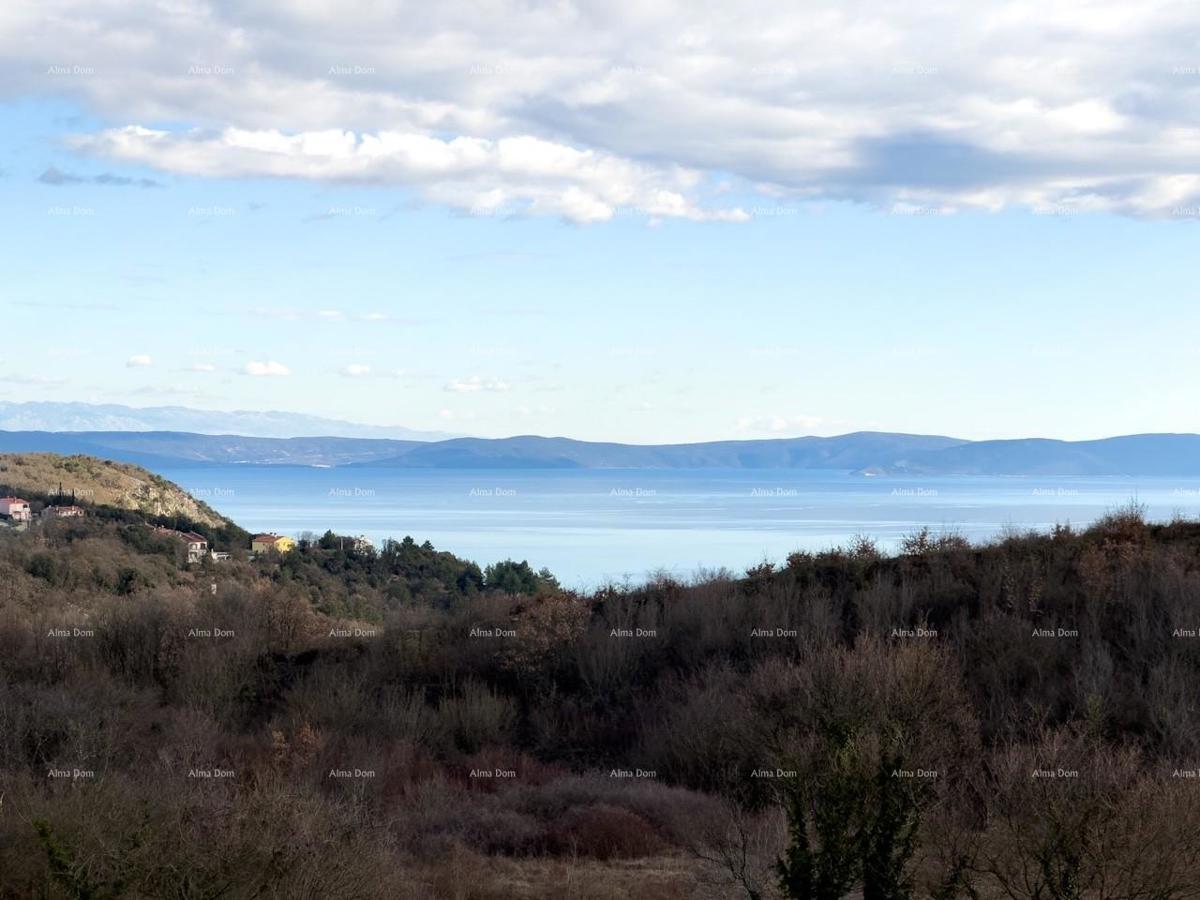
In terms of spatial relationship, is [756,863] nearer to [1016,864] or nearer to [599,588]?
[1016,864]

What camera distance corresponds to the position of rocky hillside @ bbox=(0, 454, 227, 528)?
83125 millimetres

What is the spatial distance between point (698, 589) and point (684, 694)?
239 inches

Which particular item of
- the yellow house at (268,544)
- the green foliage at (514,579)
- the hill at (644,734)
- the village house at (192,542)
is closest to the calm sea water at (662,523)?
the green foliage at (514,579)

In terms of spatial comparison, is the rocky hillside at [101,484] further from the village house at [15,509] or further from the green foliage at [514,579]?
the green foliage at [514,579]

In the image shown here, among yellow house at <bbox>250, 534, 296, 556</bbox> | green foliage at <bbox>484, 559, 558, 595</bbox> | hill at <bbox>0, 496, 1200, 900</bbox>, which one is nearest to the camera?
hill at <bbox>0, 496, 1200, 900</bbox>

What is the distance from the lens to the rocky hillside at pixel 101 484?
83.1 metres

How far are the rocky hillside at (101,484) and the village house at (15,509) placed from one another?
13.0 feet

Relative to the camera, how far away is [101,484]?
87438 mm

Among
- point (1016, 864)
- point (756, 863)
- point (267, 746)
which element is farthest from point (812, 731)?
point (267, 746)

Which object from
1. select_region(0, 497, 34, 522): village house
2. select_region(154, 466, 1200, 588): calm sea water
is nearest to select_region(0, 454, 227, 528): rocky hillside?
select_region(0, 497, 34, 522): village house

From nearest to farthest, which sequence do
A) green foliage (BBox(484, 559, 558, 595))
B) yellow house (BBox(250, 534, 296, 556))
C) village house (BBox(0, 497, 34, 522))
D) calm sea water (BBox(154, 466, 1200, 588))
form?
green foliage (BBox(484, 559, 558, 595)) < village house (BBox(0, 497, 34, 522)) < yellow house (BBox(250, 534, 296, 556)) < calm sea water (BBox(154, 466, 1200, 588))

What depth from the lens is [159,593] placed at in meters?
41.8

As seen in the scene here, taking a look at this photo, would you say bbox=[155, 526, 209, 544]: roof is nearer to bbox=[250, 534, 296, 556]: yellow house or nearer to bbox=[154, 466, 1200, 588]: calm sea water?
bbox=[250, 534, 296, 556]: yellow house

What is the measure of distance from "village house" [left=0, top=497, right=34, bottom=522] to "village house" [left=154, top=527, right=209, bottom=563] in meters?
7.35
